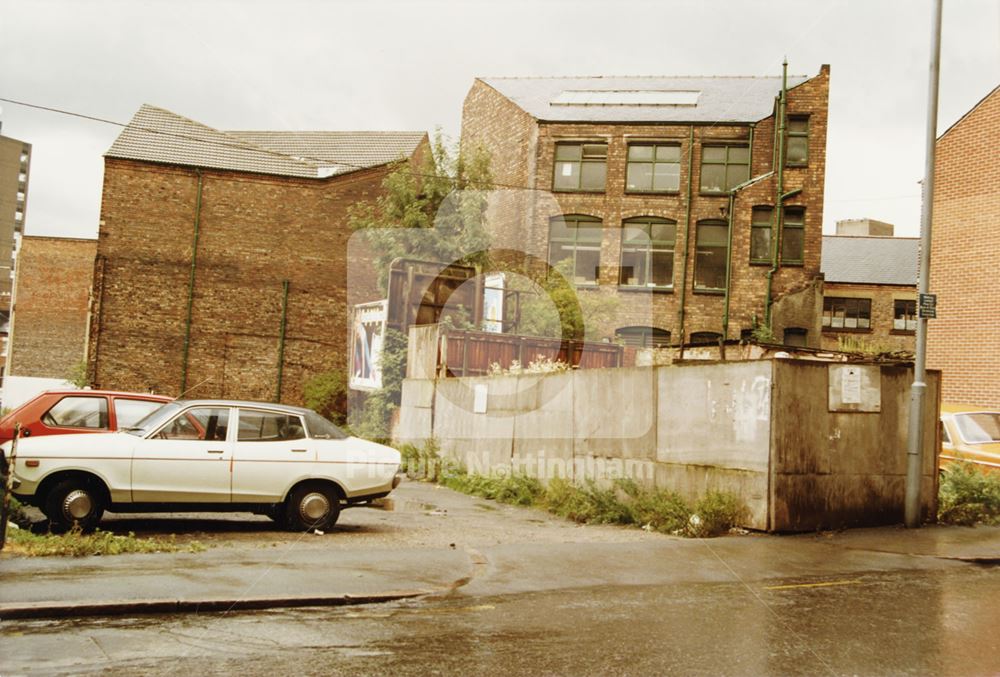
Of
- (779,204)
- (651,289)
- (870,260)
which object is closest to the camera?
(779,204)

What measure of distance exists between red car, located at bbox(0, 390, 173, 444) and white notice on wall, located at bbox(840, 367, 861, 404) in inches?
351

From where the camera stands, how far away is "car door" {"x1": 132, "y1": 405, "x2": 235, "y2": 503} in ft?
34.0

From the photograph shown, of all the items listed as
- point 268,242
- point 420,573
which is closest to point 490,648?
point 420,573

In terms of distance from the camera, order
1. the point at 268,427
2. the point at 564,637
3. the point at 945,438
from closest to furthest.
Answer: the point at 564,637
the point at 268,427
the point at 945,438

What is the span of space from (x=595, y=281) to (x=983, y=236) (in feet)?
51.1

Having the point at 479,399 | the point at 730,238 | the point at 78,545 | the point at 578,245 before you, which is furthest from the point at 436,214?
the point at 78,545

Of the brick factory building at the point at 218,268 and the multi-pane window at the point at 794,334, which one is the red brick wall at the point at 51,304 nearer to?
the brick factory building at the point at 218,268

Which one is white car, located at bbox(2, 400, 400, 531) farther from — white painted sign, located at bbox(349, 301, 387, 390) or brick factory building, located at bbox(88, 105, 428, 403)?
brick factory building, located at bbox(88, 105, 428, 403)

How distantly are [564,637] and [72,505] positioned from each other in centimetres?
639

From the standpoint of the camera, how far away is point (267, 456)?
10.9 metres

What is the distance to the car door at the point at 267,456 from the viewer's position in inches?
425

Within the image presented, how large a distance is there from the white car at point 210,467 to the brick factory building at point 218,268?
2709 cm

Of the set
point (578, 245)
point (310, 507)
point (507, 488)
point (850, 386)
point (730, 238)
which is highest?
point (730, 238)

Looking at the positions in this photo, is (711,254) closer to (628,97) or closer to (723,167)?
(723,167)
